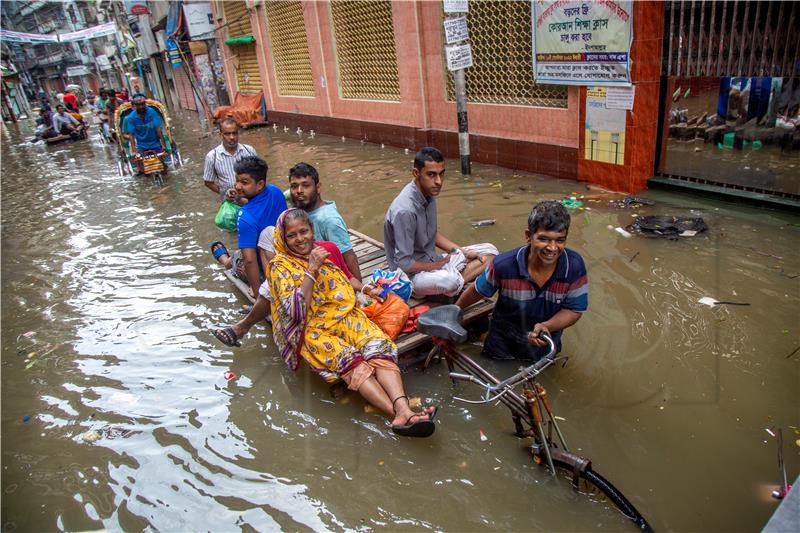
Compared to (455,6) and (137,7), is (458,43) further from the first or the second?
(137,7)

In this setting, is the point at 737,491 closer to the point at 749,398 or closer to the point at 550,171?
the point at 749,398

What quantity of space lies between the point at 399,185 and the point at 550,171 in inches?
99.2

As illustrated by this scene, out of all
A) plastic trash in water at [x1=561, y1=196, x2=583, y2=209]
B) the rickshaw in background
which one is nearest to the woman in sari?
plastic trash in water at [x1=561, y1=196, x2=583, y2=209]

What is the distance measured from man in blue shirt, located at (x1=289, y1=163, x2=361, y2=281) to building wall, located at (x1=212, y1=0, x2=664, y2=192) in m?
4.61

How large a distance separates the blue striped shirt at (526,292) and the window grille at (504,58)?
5362 mm

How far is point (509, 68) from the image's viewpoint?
28.2 ft

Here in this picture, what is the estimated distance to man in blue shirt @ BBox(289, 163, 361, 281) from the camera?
3957 millimetres

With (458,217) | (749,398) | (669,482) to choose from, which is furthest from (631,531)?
(458,217)

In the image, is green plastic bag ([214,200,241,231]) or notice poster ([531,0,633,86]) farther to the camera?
notice poster ([531,0,633,86])

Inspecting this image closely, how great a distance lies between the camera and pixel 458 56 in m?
7.68

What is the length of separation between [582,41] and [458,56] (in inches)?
68.7

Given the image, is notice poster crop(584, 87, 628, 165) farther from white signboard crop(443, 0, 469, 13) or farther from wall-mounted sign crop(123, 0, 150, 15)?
wall-mounted sign crop(123, 0, 150, 15)

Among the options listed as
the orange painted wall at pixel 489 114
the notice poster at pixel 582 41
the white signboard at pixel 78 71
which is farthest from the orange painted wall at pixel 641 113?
the white signboard at pixel 78 71

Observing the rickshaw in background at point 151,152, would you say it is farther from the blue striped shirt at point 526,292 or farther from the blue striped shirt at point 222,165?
the blue striped shirt at point 526,292
